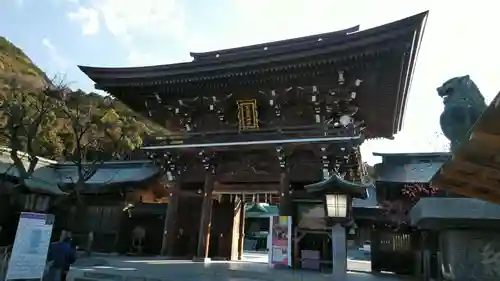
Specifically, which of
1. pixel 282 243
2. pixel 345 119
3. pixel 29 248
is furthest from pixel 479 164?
pixel 345 119

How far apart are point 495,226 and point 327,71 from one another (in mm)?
8367

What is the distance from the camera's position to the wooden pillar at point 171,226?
13031mm

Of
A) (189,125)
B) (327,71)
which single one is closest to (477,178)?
(327,71)

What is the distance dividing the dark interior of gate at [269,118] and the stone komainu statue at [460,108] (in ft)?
18.7

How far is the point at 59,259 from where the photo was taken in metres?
7.84

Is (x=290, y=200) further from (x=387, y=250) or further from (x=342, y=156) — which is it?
(x=387, y=250)

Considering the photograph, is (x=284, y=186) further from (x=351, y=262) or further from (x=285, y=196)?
(x=351, y=262)

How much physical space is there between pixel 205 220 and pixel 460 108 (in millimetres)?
9746

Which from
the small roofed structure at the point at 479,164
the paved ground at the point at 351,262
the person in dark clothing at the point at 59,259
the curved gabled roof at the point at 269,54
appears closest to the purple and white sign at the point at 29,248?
the person in dark clothing at the point at 59,259

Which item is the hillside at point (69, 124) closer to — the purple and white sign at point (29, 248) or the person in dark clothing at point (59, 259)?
the person in dark clothing at point (59, 259)

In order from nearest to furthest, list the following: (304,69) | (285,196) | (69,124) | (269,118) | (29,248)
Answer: (29,248), (285,196), (304,69), (269,118), (69,124)

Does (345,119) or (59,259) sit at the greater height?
(345,119)

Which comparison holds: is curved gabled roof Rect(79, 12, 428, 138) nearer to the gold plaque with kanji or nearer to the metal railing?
the gold plaque with kanji

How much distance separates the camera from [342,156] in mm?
11500
